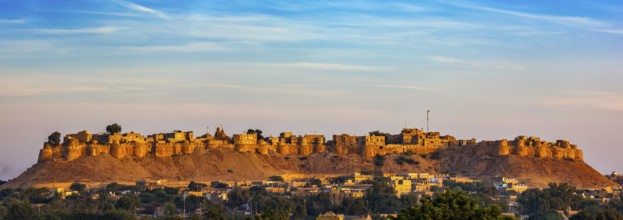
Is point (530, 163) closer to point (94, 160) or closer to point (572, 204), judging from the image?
point (572, 204)

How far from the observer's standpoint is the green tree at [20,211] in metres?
106

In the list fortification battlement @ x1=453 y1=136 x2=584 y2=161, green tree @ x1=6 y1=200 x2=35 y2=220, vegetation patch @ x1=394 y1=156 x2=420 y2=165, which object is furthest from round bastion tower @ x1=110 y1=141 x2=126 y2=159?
fortification battlement @ x1=453 y1=136 x2=584 y2=161

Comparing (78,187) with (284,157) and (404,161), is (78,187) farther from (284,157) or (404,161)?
(404,161)

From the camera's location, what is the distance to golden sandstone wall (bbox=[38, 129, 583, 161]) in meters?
138

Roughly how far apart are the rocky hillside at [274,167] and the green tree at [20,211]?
2176 centimetres

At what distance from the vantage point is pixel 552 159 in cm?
15138

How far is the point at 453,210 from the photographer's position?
64125 mm

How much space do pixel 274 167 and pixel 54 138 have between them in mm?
20136

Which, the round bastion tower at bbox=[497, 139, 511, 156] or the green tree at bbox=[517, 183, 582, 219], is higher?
the round bastion tower at bbox=[497, 139, 511, 156]

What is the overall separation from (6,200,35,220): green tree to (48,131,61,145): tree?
93.3 ft

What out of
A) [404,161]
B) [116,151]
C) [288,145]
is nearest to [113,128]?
[116,151]

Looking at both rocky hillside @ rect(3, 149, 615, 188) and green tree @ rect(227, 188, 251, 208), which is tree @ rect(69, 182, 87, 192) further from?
green tree @ rect(227, 188, 251, 208)

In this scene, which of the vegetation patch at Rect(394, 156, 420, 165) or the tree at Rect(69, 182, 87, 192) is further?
the vegetation patch at Rect(394, 156, 420, 165)

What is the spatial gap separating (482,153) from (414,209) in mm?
87735
